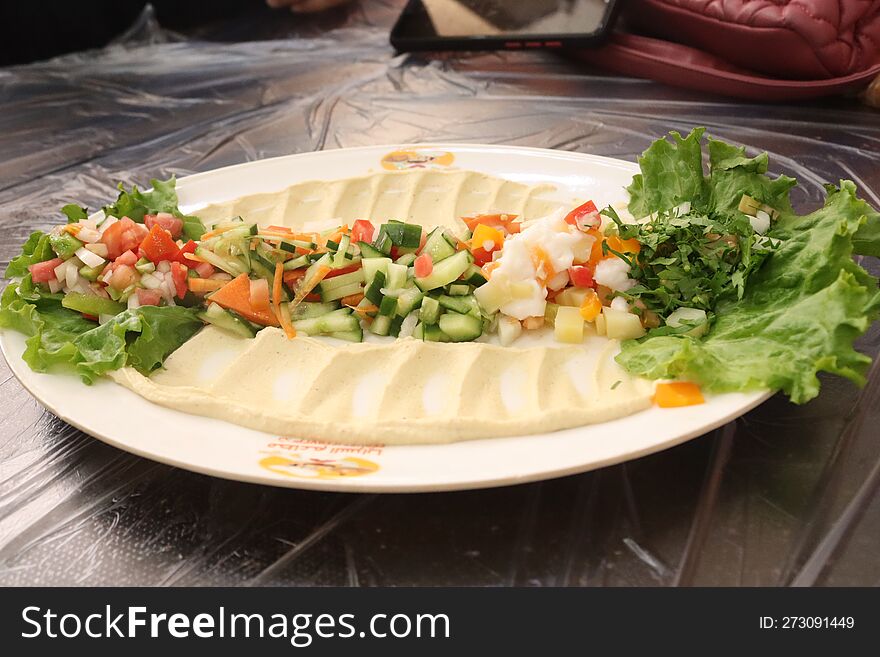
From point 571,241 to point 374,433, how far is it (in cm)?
79

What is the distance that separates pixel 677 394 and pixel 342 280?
98 centimetres

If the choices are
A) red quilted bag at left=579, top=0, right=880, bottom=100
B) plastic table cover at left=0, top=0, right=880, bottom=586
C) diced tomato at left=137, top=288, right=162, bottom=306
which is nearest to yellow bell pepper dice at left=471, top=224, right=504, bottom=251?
plastic table cover at left=0, top=0, right=880, bottom=586

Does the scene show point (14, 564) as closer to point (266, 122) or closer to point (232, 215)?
point (232, 215)

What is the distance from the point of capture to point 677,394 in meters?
1.74

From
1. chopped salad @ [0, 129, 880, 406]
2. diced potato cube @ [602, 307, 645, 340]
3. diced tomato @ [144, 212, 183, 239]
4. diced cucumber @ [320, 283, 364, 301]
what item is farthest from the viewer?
diced tomato @ [144, 212, 183, 239]

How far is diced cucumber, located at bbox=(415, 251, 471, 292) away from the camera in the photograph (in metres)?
2.21

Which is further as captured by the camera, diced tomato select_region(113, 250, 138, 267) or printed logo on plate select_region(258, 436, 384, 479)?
diced tomato select_region(113, 250, 138, 267)

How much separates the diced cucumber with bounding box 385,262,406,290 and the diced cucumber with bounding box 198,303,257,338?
0.38 m

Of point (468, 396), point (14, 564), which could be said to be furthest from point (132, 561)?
point (468, 396)

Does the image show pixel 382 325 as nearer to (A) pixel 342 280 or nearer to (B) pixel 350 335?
(B) pixel 350 335

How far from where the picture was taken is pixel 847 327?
173cm

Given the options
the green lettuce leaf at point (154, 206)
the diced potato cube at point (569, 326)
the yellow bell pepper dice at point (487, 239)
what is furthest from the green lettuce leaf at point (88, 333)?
the diced potato cube at point (569, 326)

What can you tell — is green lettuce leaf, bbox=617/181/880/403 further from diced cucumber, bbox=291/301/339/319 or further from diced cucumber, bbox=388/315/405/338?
diced cucumber, bbox=291/301/339/319

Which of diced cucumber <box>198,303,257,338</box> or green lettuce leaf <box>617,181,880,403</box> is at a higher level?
green lettuce leaf <box>617,181,880,403</box>
